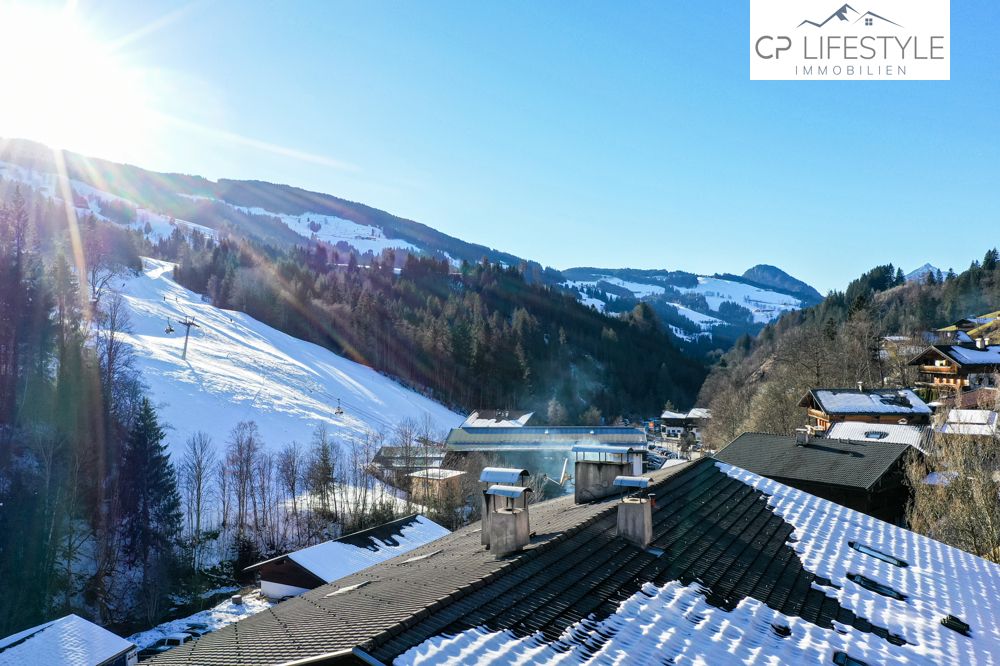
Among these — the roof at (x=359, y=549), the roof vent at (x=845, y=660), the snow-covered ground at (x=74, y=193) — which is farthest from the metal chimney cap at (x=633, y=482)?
the snow-covered ground at (x=74, y=193)

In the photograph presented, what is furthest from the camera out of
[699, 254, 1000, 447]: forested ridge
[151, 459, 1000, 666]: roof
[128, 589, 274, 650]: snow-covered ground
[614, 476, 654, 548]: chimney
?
[699, 254, 1000, 447]: forested ridge

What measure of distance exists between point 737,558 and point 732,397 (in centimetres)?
5783

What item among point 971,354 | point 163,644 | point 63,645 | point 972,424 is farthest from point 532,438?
point 971,354

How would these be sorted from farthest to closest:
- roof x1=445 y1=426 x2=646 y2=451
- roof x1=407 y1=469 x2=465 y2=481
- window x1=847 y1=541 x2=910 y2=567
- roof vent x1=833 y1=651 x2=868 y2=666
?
roof x1=445 y1=426 x2=646 y2=451
roof x1=407 y1=469 x2=465 y2=481
window x1=847 y1=541 x2=910 y2=567
roof vent x1=833 y1=651 x2=868 y2=666

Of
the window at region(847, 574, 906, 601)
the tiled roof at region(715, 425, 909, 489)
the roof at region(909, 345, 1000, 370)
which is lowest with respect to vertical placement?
the tiled roof at region(715, 425, 909, 489)

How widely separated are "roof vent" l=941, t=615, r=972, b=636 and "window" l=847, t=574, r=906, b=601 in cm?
60

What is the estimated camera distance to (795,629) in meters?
6.79

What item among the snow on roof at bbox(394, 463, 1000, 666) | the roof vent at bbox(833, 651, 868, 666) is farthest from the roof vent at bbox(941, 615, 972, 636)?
the roof vent at bbox(833, 651, 868, 666)

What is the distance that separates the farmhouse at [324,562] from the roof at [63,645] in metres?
8.07

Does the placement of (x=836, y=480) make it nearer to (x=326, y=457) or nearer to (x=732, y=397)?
(x=326, y=457)

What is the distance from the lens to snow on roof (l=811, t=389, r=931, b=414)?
3826 centimetres

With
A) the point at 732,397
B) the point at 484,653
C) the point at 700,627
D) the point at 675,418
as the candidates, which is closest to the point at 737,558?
the point at 700,627

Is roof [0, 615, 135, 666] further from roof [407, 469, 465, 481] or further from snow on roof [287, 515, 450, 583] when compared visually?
roof [407, 469, 465, 481]

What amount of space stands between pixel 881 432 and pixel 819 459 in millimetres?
10244
